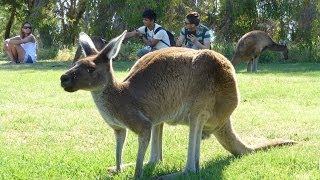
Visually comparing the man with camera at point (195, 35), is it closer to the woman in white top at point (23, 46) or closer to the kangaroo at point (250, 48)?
the kangaroo at point (250, 48)

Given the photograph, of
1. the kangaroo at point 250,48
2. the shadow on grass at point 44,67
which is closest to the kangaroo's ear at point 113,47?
the shadow on grass at point 44,67

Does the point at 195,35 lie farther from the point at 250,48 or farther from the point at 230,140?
the point at 230,140

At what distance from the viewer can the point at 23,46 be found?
15453 mm

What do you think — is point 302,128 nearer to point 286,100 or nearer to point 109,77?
point 286,100

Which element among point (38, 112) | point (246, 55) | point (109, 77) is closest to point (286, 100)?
point (38, 112)

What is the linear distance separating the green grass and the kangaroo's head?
0.68 m

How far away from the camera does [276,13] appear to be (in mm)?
17594

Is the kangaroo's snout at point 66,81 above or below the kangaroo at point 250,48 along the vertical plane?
above

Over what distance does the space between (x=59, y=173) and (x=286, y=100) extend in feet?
14.3

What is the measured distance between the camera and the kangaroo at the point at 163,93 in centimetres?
357

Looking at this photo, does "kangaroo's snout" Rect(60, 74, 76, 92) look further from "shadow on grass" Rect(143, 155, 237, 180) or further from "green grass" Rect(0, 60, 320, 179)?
"shadow on grass" Rect(143, 155, 237, 180)

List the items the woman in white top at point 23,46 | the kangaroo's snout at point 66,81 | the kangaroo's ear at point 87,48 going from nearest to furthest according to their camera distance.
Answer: the kangaroo's snout at point 66,81 → the kangaroo's ear at point 87,48 → the woman in white top at point 23,46

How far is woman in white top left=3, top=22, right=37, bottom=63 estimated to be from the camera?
49.8 feet

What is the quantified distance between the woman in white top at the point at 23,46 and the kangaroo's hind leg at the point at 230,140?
11.8m
